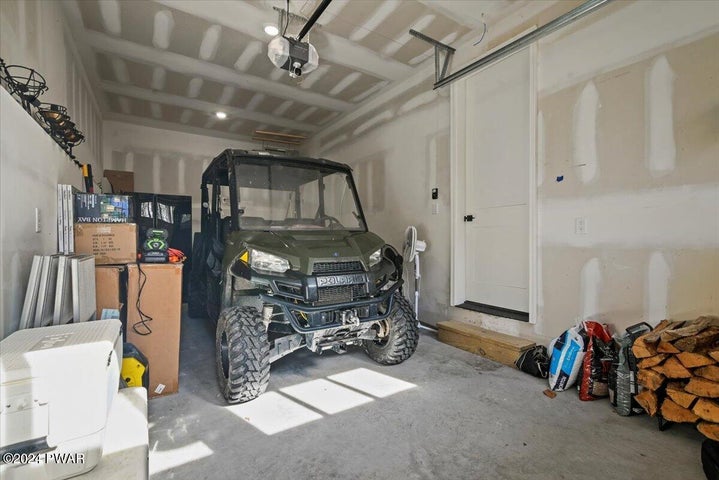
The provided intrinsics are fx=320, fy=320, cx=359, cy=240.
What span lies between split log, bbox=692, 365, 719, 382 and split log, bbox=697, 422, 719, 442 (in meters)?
0.21

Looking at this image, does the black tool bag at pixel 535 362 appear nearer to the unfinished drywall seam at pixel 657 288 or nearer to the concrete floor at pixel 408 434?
the concrete floor at pixel 408 434

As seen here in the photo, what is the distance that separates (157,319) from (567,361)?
2.84 m

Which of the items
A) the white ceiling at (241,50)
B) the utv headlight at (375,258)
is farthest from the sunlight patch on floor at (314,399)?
the white ceiling at (241,50)

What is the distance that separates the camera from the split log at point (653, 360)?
1.79 meters

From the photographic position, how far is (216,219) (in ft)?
9.84

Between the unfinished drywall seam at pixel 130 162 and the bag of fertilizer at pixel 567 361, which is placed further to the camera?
the unfinished drywall seam at pixel 130 162

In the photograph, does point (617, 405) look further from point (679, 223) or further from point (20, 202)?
point (20, 202)

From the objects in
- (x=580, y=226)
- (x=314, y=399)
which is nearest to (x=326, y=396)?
(x=314, y=399)

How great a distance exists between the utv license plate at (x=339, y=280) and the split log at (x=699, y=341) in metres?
1.83

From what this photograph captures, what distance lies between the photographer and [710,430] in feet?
5.08

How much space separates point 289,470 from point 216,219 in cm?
222

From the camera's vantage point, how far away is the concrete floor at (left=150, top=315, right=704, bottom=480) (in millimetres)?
1497

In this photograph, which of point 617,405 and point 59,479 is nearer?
point 59,479

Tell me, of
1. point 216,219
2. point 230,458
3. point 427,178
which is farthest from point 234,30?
point 230,458
